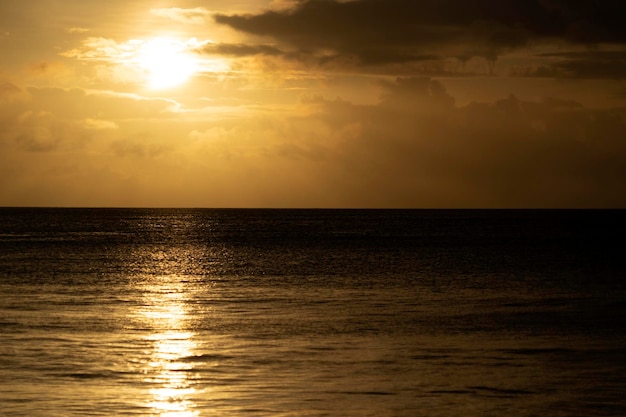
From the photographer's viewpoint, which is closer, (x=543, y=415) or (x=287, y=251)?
(x=543, y=415)

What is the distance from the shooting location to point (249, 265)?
5750 cm

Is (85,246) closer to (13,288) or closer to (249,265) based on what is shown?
(249,265)

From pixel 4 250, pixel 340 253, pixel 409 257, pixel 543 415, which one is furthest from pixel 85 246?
pixel 543 415

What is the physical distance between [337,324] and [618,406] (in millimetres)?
12170

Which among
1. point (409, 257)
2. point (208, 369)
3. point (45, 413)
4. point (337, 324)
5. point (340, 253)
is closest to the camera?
point (45, 413)

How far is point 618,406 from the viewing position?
1639cm

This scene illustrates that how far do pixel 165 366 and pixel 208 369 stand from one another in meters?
1.15

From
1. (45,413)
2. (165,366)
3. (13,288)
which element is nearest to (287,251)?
(13,288)

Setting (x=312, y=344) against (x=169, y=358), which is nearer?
(x=169, y=358)

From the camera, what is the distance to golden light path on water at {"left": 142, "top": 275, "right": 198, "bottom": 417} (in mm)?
16219

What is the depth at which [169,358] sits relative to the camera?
21094 millimetres

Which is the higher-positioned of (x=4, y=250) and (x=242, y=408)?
(x=4, y=250)

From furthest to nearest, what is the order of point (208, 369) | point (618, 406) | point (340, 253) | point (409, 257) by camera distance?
point (340, 253)
point (409, 257)
point (208, 369)
point (618, 406)

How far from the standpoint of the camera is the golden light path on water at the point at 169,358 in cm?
1622
